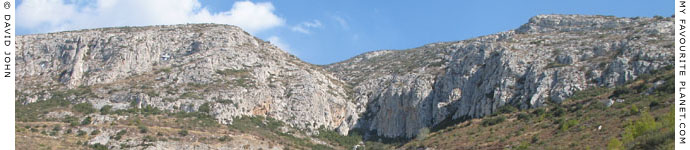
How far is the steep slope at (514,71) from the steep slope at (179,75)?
9.64 m

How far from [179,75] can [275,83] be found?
18.0 metres

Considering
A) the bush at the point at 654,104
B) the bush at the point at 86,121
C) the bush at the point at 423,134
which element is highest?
the bush at the point at 654,104

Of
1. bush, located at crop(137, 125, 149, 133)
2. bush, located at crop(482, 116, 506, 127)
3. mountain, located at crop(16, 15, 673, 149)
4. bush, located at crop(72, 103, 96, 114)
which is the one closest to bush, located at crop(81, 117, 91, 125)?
mountain, located at crop(16, 15, 673, 149)

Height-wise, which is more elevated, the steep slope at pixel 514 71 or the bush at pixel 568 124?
the steep slope at pixel 514 71

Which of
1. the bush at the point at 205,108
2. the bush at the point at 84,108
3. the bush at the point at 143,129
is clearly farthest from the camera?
the bush at the point at 205,108

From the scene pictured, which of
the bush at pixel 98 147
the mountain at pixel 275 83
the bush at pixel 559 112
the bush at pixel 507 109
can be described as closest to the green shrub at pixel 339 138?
the mountain at pixel 275 83

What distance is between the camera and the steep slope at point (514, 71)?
252ft

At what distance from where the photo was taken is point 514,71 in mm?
87125

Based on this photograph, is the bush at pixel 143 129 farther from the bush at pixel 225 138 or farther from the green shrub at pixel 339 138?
the green shrub at pixel 339 138

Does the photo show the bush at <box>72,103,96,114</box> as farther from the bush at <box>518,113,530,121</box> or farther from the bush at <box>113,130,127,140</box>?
the bush at <box>518,113,530,121</box>

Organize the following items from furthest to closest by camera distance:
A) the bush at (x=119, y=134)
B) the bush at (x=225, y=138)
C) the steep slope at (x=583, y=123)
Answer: the bush at (x=225, y=138) < the bush at (x=119, y=134) < the steep slope at (x=583, y=123)

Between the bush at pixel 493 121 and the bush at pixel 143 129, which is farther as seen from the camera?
the bush at pixel 143 129

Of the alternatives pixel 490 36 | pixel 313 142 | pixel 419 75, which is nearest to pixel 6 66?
pixel 313 142

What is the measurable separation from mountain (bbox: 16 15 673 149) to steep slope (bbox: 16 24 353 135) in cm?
28
